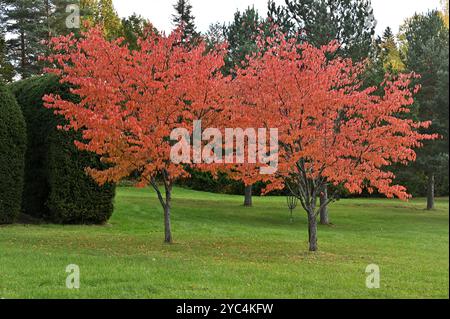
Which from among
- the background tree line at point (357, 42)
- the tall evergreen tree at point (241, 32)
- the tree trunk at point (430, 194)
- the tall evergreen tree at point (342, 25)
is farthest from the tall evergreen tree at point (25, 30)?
the tree trunk at point (430, 194)

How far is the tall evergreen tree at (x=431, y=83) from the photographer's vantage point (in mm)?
23531

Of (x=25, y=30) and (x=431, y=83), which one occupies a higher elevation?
(x=25, y=30)

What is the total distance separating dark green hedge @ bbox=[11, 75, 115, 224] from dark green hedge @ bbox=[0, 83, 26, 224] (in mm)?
875

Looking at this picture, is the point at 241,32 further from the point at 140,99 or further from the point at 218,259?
the point at 218,259

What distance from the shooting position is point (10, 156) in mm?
15922

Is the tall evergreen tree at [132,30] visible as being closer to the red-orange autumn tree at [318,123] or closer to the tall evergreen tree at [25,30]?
the tall evergreen tree at [25,30]

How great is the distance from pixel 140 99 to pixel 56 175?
594cm

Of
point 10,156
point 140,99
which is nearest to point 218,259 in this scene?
point 140,99

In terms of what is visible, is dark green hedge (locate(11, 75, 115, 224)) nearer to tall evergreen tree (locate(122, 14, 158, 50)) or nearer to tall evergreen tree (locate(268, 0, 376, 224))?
tall evergreen tree (locate(268, 0, 376, 224))

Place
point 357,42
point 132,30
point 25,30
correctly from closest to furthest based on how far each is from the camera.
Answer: point 357,42, point 132,30, point 25,30

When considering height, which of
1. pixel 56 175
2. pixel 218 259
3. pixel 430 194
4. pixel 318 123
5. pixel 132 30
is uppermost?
pixel 132 30

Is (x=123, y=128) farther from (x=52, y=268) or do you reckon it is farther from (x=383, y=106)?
(x=383, y=106)
